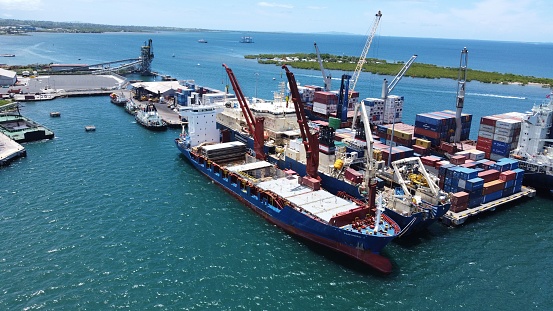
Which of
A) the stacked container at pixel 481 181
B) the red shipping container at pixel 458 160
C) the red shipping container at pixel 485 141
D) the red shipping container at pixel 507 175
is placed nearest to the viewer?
the stacked container at pixel 481 181

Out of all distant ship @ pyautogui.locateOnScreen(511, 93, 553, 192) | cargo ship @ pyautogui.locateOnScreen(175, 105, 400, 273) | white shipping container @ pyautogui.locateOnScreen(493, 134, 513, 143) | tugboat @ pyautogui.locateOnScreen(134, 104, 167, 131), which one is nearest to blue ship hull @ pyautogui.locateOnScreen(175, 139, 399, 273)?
cargo ship @ pyautogui.locateOnScreen(175, 105, 400, 273)

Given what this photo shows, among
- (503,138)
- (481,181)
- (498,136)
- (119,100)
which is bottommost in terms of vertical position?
(481,181)

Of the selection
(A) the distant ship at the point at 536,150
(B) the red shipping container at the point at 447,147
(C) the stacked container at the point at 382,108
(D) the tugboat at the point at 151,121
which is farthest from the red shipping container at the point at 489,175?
(D) the tugboat at the point at 151,121

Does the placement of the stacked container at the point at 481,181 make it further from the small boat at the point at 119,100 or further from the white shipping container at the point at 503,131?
the small boat at the point at 119,100

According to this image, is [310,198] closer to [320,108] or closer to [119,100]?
[320,108]

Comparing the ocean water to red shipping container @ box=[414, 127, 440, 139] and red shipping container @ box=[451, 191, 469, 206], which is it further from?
red shipping container @ box=[414, 127, 440, 139]

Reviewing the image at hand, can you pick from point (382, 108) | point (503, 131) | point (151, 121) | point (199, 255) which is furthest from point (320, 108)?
point (199, 255)

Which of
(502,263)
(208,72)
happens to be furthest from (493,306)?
(208,72)
